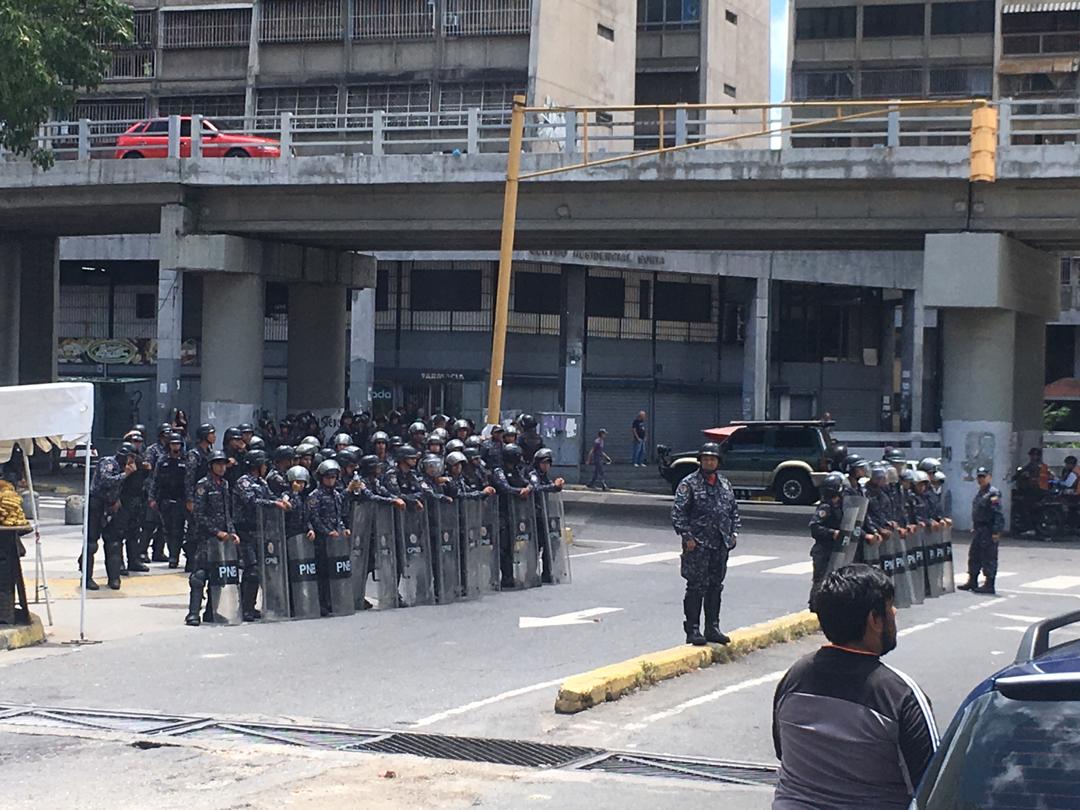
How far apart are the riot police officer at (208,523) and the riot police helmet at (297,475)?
23.9 inches

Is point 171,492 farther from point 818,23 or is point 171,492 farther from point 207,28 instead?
point 818,23

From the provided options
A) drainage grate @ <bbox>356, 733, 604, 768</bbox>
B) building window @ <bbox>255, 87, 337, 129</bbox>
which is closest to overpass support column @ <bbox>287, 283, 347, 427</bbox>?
building window @ <bbox>255, 87, 337, 129</bbox>

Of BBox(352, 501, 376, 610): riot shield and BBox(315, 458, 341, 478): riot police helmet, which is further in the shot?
BBox(352, 501, 376, 610): riot shield

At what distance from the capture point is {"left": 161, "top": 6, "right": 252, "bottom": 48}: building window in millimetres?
49688

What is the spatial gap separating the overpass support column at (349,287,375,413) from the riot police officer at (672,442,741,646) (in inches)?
1294

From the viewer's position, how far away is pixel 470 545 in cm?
1792

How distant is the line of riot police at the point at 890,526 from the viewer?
54.0 ft

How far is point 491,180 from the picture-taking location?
3152 centimetres

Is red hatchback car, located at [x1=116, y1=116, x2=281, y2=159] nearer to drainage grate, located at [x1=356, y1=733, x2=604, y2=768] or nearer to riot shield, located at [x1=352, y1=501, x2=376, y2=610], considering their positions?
riot shield, located at [x1=352, y1=501, x2=376, y2=610]

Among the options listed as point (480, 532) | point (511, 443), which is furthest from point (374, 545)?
point (511, 443)

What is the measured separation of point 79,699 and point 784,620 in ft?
22.1

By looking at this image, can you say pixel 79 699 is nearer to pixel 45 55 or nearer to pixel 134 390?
pixel 45 55

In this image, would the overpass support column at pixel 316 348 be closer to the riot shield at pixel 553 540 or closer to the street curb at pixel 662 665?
the riot shield at pixel 553 540

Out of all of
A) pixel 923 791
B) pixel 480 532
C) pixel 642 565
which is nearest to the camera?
pixel 923 791
